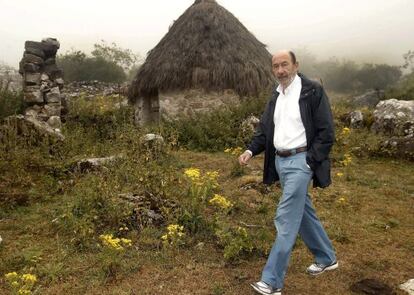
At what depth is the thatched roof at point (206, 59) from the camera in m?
11.8

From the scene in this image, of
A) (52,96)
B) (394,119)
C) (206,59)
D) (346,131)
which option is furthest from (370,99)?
(52,96)

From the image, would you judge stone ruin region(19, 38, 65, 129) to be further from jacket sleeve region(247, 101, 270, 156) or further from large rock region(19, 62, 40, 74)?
jacket sleeve region(247, 101, 270, 156)

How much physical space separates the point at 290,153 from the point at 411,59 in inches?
1597

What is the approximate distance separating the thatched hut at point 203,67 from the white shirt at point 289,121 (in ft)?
26.1

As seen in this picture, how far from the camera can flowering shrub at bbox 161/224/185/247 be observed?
4.36 metres

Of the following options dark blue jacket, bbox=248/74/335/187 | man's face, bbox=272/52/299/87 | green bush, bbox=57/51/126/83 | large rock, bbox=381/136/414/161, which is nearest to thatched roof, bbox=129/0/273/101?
large rock, bbox=381/136/414/161

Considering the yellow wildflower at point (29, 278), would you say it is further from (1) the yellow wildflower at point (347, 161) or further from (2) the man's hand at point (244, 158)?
(1) the yellow wildflower at point (347, 161)

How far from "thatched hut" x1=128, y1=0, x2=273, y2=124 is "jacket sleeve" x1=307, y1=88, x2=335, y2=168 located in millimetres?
8108

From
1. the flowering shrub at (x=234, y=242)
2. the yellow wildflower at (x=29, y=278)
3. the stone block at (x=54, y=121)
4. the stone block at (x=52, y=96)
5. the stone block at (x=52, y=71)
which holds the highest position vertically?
the stone block at (x=52, y=71)

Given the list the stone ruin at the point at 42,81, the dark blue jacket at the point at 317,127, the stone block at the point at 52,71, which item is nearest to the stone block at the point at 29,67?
the stone ruin at the point at 42,81

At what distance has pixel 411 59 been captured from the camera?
40000 millimetres

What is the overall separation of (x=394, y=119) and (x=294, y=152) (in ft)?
23.3

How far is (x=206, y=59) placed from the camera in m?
11.9

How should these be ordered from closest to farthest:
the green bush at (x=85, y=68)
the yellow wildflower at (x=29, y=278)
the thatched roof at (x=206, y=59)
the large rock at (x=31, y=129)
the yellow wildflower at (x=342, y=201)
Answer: the yellow wildflower at (x=29, y=278) → the yellow wildflower at (x=342, y=201) → the large rock at (x=31, y=129) → the thatched roof at (x=206, y=59) → the green bush at (x=85, y=68)
